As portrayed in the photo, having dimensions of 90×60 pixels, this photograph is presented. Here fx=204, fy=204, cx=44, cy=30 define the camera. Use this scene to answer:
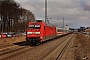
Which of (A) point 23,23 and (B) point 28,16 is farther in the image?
(B) point 28,16

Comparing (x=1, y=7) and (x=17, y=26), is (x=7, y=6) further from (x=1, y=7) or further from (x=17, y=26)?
(x=17, y=26)

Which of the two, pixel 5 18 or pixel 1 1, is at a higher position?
pixel 1 1

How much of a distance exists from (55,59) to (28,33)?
553 inches

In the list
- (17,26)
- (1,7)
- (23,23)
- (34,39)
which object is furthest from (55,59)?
(23,23)

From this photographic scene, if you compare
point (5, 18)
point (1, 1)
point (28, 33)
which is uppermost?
point (1, 1)

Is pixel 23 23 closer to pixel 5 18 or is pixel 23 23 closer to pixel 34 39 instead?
pixel 5 18

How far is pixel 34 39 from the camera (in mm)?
29172

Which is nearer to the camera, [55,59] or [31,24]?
[55,59]

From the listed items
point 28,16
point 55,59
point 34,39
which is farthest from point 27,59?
point 28,16

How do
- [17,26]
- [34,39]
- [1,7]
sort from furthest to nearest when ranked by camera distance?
[17,26] < [1,7] < [34,39]

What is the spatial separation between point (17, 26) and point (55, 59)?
7583 cm

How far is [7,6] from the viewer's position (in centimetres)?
7388

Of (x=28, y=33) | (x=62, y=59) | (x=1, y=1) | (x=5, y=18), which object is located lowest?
(x=62, y=59)

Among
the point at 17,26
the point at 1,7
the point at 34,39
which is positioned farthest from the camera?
the point at 17,26
